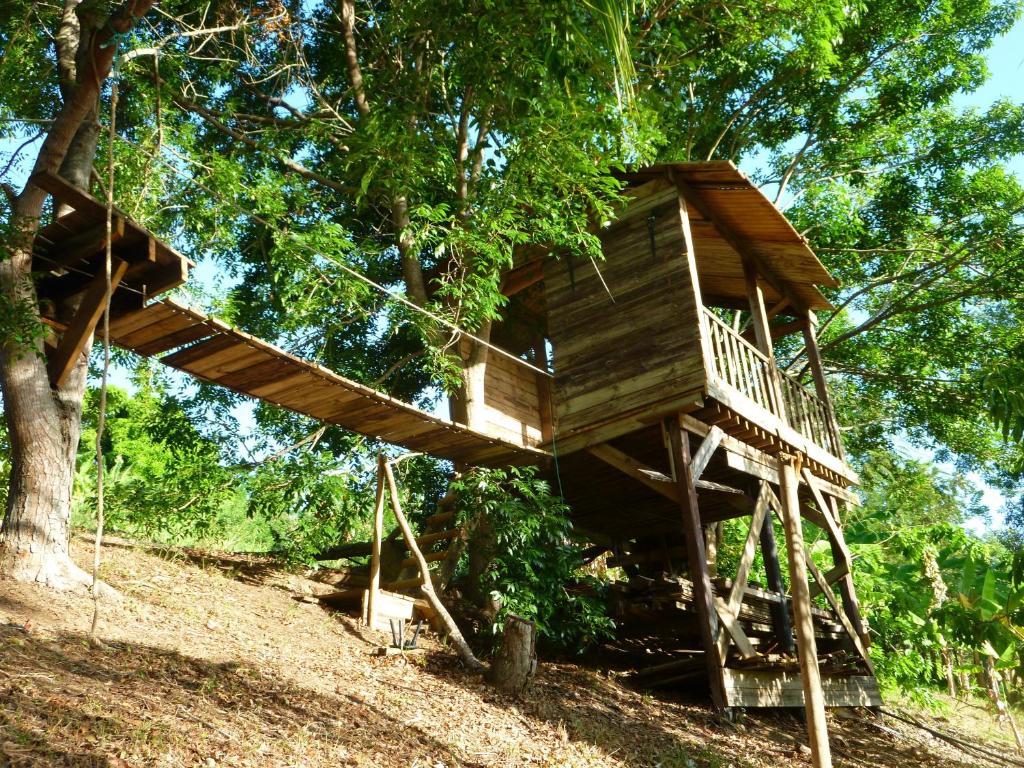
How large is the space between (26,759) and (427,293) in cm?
864

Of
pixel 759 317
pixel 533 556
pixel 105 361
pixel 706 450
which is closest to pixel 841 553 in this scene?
pixel 759 317

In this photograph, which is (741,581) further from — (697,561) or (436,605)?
(436,605)

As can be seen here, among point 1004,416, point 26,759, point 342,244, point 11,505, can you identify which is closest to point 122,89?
point 342,244

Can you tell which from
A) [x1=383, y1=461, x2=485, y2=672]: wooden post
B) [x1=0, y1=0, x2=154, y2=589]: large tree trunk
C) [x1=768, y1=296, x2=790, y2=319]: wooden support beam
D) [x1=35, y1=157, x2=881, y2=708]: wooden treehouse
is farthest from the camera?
[x1=768, y1=296, x2=790, y2=319]: wooden support beam

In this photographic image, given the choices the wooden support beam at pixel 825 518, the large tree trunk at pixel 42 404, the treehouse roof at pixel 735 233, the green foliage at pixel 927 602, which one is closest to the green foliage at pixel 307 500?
the large tree trunk at pixel 42 404

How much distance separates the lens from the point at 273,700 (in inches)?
208

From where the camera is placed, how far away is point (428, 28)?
866 centimetres

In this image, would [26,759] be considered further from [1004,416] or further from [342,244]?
[342,244]

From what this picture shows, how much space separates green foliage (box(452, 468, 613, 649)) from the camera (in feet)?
27.7

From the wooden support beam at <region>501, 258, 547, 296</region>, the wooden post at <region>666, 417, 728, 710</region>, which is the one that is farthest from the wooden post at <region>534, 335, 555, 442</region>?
the wooden post at <region>666, 417, 728, 710</region>

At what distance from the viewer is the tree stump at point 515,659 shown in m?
7.10

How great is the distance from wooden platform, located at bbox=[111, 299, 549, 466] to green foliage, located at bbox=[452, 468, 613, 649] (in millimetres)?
546

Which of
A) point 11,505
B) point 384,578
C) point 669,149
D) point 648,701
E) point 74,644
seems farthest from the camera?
point 669,149

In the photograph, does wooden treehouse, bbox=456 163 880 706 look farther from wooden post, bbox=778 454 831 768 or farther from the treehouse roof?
wooden post, bbox=778 454 831 768
